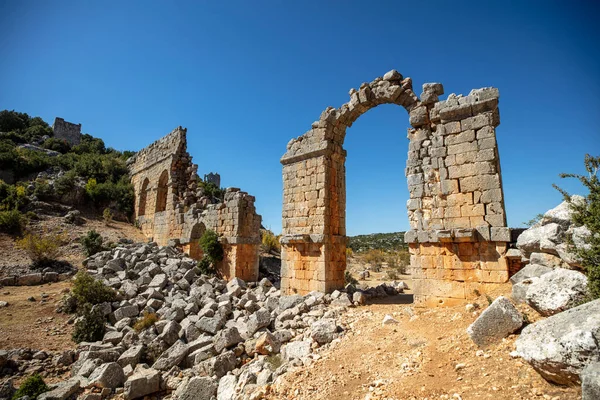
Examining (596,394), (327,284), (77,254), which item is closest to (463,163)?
(327,284)

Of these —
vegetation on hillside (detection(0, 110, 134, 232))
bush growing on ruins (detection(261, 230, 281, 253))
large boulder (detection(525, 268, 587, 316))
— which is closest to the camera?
large boulder (detection(525, 268, 587, 316))

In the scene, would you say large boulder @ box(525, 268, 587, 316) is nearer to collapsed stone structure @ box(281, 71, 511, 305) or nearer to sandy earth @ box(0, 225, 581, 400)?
sandy earth @ box(0, 225, 581, 400)

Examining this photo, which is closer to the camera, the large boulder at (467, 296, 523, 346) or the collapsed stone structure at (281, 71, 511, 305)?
the large boulder at (467, 296, 523, 346)

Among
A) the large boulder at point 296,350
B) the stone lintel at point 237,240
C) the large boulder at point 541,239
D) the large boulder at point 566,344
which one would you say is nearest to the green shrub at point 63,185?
the stone lintel at point 237,240

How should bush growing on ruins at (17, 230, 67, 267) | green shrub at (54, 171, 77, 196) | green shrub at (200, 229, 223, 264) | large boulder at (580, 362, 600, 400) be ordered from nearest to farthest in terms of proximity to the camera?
1. large boulder at (580, 362, 600, 400)
2. bush growing on ruins at (17, 230, 67, 267)
3. green shrub at (200, 229, 223, 264)
4. green shrub at (54, 171, 77, 196)

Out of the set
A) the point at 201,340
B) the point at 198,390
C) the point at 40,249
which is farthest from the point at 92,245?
the point at 198,390

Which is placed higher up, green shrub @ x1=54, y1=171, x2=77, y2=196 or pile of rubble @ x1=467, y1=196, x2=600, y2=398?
green shrub @ x1=54, y1=171, x2=77, y2=196

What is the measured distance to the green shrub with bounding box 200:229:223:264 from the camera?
12.2 metres

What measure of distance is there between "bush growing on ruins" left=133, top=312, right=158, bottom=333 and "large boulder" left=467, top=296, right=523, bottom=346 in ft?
23.7

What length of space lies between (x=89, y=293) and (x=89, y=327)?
54.3 inches

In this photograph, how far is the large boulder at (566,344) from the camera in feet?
7.97

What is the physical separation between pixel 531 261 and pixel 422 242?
2125 mm

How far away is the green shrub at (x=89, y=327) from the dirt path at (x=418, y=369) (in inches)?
224

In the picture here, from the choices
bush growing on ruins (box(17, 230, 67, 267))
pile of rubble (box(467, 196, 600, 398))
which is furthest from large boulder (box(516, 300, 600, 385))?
bush growing on ruins (box(17, 230, 67, 267))
